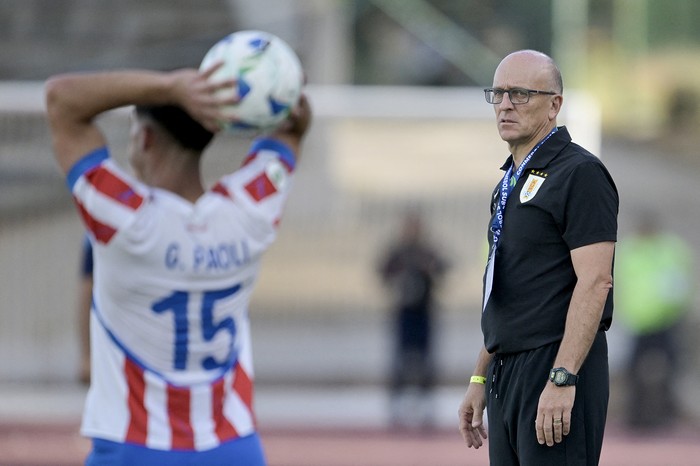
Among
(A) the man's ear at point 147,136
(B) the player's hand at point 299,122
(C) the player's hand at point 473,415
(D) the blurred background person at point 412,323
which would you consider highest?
(B) the player's hand at point 299,122

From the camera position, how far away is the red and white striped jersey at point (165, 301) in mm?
3545

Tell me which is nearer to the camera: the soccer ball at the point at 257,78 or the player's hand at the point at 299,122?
the soccer ball at the point at 257,78

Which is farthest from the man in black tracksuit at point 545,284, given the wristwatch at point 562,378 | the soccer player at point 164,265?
the soccer player at point 164,265

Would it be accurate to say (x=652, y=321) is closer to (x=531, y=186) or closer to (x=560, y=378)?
(x=531, y=186)

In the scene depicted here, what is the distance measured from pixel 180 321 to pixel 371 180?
1115cm

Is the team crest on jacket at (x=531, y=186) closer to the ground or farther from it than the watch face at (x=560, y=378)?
farther from it

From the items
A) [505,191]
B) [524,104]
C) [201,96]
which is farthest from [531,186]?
[201,96]

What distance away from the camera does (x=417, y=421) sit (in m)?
13.1

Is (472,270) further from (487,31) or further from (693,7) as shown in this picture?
(693,7)

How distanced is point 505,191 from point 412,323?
9.32m

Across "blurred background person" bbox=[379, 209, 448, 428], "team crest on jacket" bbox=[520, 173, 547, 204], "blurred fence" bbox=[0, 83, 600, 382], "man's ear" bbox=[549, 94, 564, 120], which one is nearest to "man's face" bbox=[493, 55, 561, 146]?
"man's ear" bbox=[549, 94, 564, 120]

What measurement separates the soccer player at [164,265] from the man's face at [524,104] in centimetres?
72

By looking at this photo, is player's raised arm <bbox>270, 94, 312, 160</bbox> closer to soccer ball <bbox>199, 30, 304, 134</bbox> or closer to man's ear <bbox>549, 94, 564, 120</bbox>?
soccer ball <bbox>199, 30, 304, 134</bbox>

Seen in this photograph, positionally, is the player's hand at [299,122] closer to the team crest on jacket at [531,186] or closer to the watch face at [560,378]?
the team crest on jacket at [531,186]
